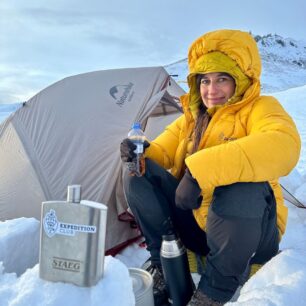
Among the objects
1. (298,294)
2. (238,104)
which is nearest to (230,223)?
(298,294)

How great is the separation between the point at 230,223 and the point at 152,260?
579mm

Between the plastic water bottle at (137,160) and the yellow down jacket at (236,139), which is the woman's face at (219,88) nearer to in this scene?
the yellow down jacket at (236,139)

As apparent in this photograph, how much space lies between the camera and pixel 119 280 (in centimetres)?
100

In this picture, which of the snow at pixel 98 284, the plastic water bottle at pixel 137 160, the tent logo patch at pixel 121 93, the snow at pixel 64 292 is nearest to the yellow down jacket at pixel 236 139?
the plastic water bottle at pixel 137 160

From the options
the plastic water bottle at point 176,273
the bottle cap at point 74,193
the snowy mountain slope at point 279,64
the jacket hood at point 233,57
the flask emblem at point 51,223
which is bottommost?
the snowy mountain slope at point 279,64

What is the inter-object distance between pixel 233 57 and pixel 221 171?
66cm

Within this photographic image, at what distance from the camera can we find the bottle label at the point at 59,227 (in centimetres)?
95

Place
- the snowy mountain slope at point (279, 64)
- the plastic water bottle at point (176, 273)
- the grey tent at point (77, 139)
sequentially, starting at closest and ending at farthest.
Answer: the plastic water bottle at point (176, 273), the grey tent at point (77, 139), the snowy mountain slope at point (279, 64)

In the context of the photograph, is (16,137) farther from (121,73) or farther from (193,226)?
(193,226)

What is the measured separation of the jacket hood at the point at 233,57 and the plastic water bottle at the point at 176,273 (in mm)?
710

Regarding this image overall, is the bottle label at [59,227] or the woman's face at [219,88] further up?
the woman's face at [219,88]

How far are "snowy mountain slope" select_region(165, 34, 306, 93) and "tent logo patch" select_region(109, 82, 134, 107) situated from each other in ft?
90.3

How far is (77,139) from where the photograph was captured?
2535 mm

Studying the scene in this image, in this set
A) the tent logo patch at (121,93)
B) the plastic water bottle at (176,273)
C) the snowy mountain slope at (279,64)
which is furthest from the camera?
the snowy mountain slope at (279,64)
